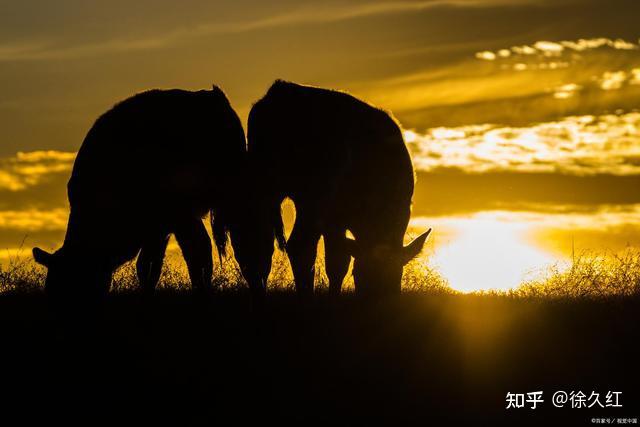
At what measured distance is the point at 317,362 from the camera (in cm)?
936

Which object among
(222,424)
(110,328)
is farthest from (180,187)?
(222,424)

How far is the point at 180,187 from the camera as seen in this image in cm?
1198

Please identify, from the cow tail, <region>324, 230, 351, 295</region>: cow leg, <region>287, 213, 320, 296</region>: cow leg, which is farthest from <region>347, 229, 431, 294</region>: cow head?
the cow tail

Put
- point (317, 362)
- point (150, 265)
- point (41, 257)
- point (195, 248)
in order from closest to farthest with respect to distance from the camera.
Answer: point (317, 362), point (41, 257), point (195, 248), point (150, 265)

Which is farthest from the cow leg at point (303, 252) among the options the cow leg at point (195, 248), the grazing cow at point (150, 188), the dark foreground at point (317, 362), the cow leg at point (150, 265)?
the cow leg at point (150, 265)

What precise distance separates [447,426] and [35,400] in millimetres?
3807

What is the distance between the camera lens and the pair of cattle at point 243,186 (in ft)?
37.5

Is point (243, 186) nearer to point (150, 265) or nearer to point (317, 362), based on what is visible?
point (150, 265)

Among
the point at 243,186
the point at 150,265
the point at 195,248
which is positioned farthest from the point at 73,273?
the point at 243,186

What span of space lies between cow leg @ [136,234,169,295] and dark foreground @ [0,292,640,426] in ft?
1.76

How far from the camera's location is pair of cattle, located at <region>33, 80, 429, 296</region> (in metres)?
11.4

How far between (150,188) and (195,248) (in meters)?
1.30

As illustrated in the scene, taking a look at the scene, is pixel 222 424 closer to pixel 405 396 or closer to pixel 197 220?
pixel 405 396

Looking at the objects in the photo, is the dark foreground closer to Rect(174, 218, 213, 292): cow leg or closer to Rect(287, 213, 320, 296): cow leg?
Rect(287, 213, 320, 296): cow leg
